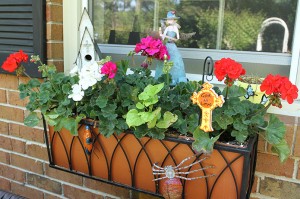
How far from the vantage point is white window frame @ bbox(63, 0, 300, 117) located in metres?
0.98

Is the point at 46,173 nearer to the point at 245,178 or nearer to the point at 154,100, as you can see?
the point at 154,100

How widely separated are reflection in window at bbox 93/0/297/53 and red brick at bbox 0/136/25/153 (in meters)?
0.63

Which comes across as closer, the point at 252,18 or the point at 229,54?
the point at 229,54

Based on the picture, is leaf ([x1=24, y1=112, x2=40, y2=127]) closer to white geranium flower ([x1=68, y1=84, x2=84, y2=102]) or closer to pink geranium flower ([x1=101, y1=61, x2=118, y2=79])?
white geranium flower ([x1=68, y1=84, x2=84, y2=102])

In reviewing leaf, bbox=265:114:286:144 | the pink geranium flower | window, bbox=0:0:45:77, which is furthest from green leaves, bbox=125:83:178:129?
window, bbox=0:0:45:77

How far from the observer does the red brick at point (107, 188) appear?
127cm

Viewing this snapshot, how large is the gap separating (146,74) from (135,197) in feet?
1.69

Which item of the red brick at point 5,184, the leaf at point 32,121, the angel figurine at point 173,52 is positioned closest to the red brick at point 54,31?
the leaf at point 32,121

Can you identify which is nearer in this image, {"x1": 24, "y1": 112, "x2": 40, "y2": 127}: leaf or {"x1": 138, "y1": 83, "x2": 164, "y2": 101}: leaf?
{"x1": 138, "y1": 83, "x2": 164, "y2": 101}: leaf

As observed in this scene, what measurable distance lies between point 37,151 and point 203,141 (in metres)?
0.93

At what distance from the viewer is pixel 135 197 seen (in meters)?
1.25

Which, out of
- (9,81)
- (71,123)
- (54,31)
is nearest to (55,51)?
(54,31)

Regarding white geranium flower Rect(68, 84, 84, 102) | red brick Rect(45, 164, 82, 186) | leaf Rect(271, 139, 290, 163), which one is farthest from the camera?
red brick Rect(45, 164, 82, 186)

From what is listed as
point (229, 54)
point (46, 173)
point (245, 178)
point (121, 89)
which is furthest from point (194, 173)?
point (46, 173)
